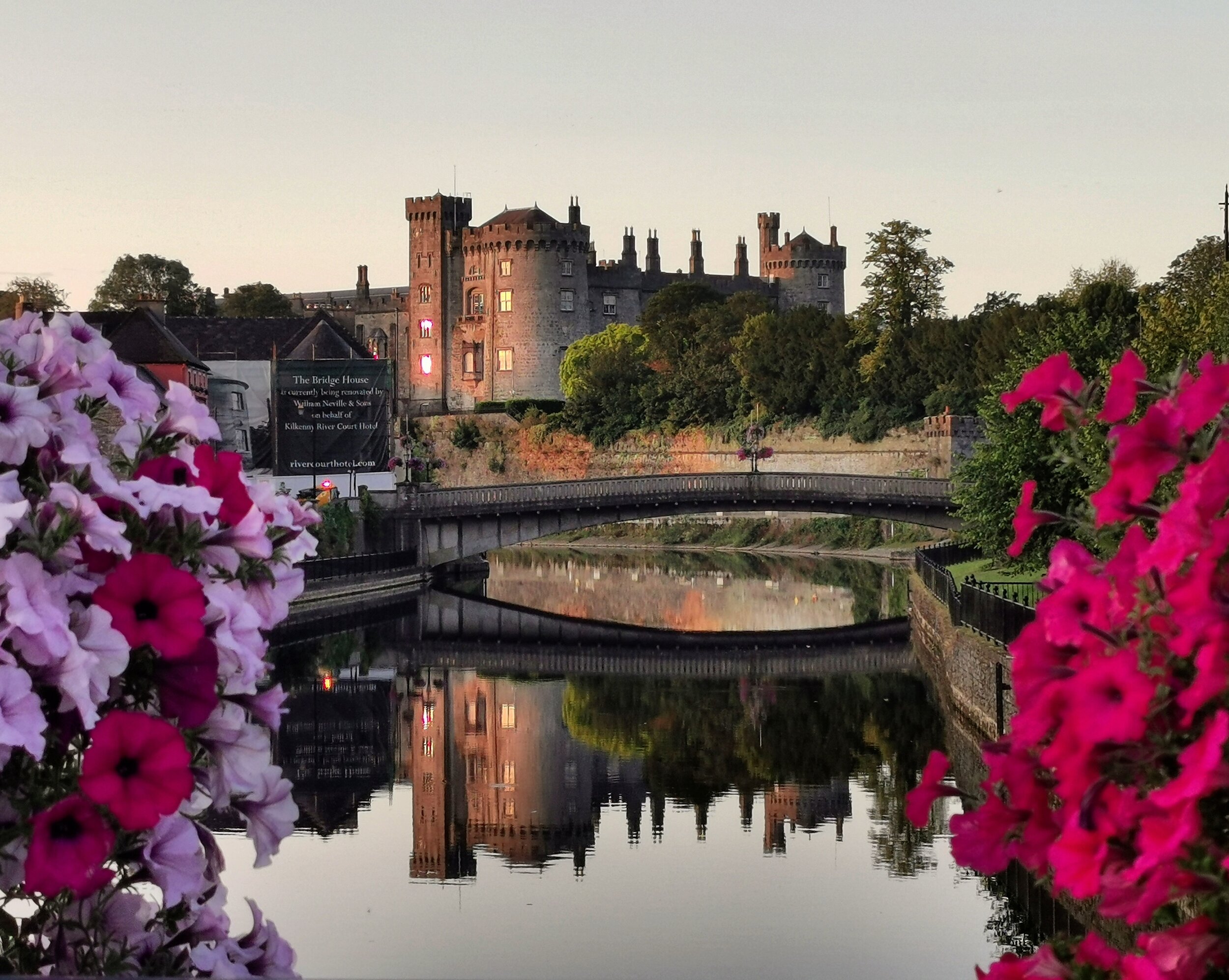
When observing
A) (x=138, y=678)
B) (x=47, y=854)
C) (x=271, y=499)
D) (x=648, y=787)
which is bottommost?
(x=648, y=787)

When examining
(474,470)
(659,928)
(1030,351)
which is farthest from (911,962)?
(474,470)

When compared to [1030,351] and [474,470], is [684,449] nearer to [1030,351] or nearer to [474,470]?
[474,470]

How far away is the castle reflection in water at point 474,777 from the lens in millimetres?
20625

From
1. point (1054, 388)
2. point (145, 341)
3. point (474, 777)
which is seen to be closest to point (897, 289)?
point (145, 341)

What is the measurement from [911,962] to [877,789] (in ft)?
24.9

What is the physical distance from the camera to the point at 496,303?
85750mm

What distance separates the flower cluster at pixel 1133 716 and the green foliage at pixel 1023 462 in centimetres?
2171

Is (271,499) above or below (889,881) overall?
above

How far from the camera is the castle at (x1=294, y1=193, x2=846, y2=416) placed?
85312 mm

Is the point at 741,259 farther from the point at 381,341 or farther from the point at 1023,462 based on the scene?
the point at 1023,462

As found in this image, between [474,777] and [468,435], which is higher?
[468,435]

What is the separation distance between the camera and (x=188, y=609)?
12.1 feet

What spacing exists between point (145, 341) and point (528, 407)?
31.4 m

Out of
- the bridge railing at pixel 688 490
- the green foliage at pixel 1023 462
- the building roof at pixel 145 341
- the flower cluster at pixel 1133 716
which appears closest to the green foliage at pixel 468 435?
the building roof at pixel 145 341
